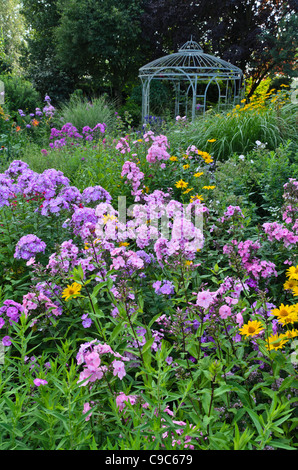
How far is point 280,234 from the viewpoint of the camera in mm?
2582

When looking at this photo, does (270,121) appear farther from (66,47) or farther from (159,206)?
(66,47)

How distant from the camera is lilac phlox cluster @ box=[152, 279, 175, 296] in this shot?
2331 millimetres

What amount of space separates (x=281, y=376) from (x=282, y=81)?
633 inches

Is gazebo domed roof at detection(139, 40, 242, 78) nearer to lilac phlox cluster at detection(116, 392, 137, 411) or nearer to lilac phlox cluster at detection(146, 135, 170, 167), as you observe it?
lilac phlox cluster at detection(146, 135, 170, 167)

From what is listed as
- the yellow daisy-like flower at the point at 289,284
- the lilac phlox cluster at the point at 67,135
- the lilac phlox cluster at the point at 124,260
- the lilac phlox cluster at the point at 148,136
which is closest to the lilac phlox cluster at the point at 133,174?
the lilac phlox cluster at the point at 148,136

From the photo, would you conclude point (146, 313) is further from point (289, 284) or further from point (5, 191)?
point (5, 191)

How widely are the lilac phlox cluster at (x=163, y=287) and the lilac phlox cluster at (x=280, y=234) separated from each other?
73 cm

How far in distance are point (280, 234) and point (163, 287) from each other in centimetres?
82

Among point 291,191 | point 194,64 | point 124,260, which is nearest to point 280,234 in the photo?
point 291,191

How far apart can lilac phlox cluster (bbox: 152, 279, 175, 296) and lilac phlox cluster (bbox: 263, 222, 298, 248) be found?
732 mm

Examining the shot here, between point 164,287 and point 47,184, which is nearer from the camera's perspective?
point 164,287

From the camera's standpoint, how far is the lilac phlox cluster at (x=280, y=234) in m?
2.57

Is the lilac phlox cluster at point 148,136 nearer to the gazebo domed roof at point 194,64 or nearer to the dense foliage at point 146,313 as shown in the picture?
the dense foliage at point 146,313

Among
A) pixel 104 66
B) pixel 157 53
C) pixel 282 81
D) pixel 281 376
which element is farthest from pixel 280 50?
pixel 281 376
